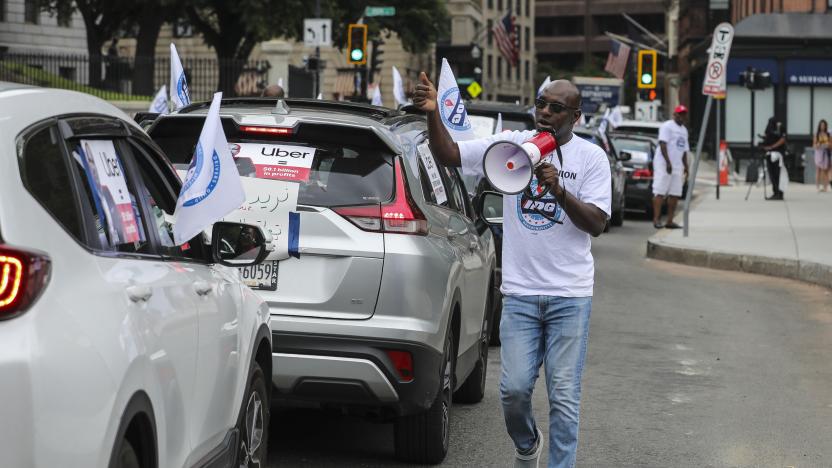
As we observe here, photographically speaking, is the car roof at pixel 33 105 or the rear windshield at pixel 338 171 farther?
the rear windshield at pixel 338 171

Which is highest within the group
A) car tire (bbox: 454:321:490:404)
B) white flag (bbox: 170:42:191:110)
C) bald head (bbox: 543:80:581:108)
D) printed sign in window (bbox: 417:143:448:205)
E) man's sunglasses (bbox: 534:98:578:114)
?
white flag (bbox: 170:42:191:110)

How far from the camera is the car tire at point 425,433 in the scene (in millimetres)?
7195

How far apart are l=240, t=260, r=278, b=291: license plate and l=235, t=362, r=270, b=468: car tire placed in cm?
88

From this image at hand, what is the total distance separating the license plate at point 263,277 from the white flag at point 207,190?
1.90 meters

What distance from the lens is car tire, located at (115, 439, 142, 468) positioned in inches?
148

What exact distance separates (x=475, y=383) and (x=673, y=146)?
47.9 ft

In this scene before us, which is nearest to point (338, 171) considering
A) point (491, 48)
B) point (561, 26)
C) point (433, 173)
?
point (433, 173)

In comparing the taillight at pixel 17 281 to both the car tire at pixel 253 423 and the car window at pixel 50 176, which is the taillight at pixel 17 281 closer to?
the car window at pixel 50 176

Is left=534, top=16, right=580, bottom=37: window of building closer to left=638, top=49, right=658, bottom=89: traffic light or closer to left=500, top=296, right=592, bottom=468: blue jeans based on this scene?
left=638, top=49, right=658, bottom=89: traffic light

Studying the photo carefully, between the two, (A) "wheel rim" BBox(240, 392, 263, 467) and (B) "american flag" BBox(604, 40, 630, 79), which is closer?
(A) "wheel rim" BBox(240, 392, 263, 467)

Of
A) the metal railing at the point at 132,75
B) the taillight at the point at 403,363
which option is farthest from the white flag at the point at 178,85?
the metal railing at the point at 132,75

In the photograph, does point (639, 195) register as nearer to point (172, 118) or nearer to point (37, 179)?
point (172, 118)

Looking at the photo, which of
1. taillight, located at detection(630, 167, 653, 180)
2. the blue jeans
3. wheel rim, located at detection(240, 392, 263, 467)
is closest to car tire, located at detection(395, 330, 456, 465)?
the blue jeans

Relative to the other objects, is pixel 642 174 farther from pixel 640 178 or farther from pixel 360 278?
pixel 360 278
